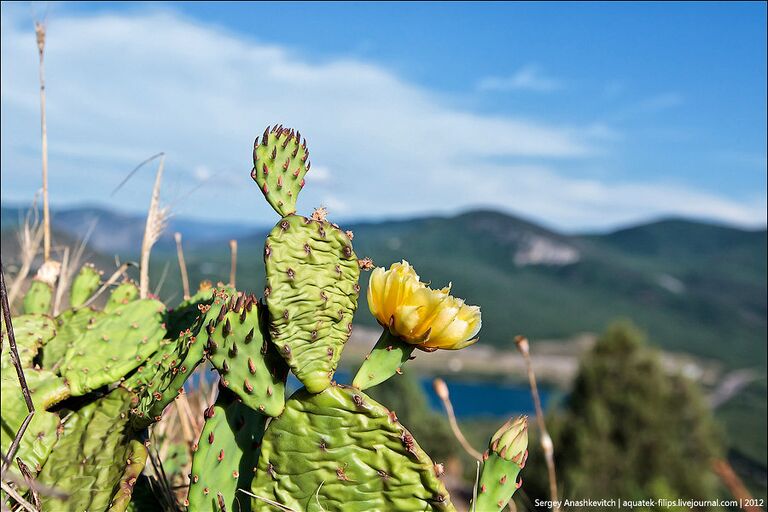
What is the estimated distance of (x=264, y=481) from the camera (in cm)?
157

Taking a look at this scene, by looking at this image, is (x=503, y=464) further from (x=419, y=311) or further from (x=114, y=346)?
(x=114, y=346)

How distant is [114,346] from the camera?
78.0 inches

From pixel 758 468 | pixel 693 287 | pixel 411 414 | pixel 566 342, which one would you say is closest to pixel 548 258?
pixel 693 287

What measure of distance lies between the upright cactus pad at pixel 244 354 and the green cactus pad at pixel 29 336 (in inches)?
30.2

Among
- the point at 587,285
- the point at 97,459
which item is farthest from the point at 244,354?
the point at 587,285

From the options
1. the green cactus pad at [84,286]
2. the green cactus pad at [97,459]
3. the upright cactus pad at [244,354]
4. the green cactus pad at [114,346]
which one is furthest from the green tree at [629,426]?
the upright cactus pad at [244,354]

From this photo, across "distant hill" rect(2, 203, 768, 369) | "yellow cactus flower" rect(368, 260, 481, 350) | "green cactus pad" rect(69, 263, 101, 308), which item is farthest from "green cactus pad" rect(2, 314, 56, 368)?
"distant hill" rect(2, 203, 768, 369)

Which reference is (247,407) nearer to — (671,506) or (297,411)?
(297,411)

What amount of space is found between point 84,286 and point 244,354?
1223mm

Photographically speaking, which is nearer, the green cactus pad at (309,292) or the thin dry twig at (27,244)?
the green cactus pad at (309,292)

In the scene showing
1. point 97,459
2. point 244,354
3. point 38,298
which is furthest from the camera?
point 38,298

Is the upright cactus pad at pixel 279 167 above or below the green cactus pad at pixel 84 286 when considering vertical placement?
above

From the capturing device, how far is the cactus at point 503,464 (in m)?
1.52

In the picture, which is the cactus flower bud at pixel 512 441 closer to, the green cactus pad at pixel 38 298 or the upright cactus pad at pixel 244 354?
the upright cactus pad at pixel 244 354
